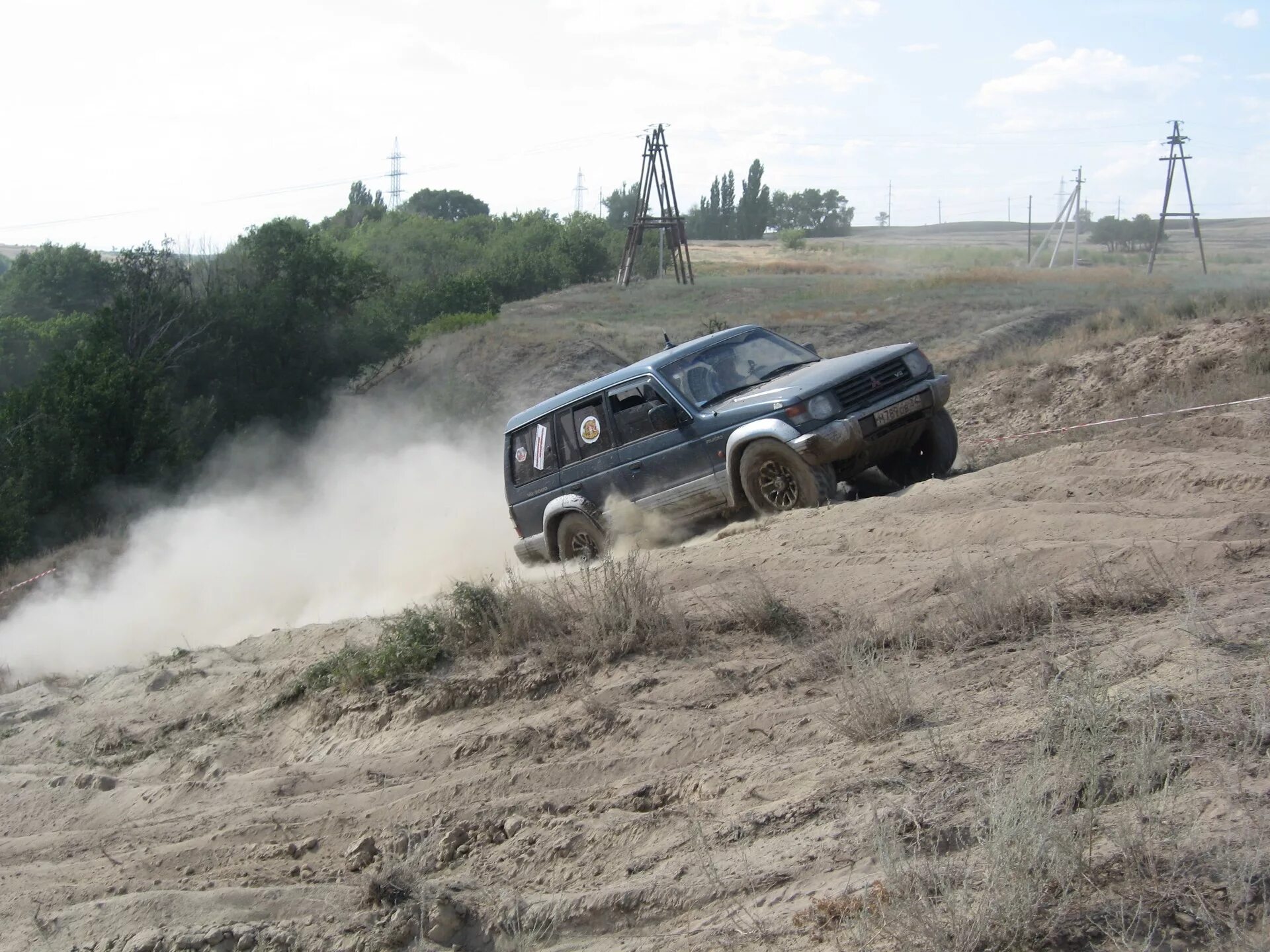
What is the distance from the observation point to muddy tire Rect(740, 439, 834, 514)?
9.59m

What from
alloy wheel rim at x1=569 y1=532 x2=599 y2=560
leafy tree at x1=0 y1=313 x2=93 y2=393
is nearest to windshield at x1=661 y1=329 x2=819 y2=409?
alloy wheel rim at x1=569 y1=532 x2=599 y2=560

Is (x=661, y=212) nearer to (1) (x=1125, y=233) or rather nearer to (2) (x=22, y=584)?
(2) (x=22, y=584)

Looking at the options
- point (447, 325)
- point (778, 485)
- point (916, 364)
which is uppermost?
point (447, 325)

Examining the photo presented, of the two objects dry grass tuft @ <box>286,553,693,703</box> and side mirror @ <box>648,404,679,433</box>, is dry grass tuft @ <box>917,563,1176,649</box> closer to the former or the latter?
dry grass tuft @ <box>286,553,693,703</box>

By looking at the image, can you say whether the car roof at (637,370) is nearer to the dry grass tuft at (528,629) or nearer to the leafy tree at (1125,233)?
the dry grass tuft at (528,629)

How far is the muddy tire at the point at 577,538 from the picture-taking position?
1105 centimetres

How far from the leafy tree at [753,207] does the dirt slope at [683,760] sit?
11798 cm

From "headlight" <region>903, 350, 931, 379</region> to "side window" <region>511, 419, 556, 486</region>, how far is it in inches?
132

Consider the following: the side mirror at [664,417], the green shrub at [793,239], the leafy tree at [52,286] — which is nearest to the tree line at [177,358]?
the leafy tree at [52,286]

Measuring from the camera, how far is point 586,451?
11.3 m

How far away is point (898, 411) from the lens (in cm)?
1015

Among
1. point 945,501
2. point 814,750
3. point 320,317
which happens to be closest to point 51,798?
point 814,750

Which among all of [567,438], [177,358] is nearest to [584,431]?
[567,438]

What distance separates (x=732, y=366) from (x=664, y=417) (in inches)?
37.2
